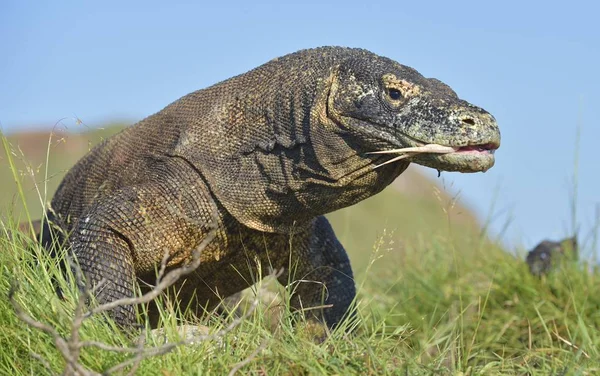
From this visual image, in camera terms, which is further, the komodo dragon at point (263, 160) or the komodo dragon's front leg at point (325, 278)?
the komodo dragon's front leg at point (325, 278)

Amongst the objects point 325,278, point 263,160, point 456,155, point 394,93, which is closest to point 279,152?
point 263,160

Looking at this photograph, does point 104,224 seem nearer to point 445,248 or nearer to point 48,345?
point 48,345

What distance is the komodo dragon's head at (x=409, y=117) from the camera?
4.38m

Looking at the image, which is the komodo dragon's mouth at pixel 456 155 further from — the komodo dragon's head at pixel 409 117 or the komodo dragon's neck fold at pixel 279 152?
the komodo dragon's neck fold at pixel 279 152

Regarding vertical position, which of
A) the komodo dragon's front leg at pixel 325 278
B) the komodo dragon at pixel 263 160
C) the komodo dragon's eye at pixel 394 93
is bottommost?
the komodo dragon's front leg at pixel 325 278

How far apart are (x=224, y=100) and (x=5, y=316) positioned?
167 cm

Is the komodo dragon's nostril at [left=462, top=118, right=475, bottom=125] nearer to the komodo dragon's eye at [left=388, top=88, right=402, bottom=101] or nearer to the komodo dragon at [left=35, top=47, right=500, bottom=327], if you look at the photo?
the komodo dragon at [left=35, top=47, right=500, bottom=327]

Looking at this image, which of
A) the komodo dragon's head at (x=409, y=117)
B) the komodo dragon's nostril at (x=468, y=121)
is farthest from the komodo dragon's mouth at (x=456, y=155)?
the komodo dragon's nostril at (x=468, y=121)

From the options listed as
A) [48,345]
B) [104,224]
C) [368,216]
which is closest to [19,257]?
[104,224]

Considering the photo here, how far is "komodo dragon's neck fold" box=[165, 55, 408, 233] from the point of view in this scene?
468 cm

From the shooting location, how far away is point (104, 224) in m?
4.73

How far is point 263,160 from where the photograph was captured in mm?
4844

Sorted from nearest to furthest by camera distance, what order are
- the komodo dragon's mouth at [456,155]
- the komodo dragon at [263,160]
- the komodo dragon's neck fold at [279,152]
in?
1. the komodo dragon's mouth at [456,155]
2. the komodo dragon at [263,160]
3. the komodo dragon's neck fold at [279,152]

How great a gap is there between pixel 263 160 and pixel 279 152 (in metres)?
0.10
